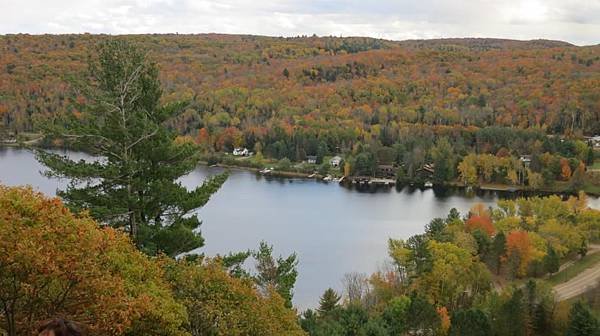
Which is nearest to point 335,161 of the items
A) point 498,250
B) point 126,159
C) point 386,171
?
point 386,171

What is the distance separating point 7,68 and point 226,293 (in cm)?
7088

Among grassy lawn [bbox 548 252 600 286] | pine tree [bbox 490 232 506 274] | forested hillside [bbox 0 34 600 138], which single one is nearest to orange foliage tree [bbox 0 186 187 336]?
pine tree [bbox 490 232 506 274]

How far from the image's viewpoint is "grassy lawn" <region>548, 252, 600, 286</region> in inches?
694

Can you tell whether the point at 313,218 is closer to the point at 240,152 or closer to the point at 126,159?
the point at 240,152

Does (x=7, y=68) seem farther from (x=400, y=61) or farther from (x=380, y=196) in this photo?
(x=380, y=196)

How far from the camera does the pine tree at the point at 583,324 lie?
1180 cm

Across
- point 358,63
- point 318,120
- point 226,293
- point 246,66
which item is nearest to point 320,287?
point 226,293

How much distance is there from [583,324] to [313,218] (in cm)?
1589

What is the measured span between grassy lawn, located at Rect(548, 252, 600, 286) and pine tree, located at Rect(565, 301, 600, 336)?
5381 millimetres

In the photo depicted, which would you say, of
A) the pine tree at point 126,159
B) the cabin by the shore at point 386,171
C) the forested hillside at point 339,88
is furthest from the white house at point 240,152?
the pine tree at point 126,159

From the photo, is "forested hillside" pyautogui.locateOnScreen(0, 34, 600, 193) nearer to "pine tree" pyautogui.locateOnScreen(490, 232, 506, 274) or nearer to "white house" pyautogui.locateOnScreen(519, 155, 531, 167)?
"white house" pyautogui.locateOnScreen(519, 155, 531, 167)

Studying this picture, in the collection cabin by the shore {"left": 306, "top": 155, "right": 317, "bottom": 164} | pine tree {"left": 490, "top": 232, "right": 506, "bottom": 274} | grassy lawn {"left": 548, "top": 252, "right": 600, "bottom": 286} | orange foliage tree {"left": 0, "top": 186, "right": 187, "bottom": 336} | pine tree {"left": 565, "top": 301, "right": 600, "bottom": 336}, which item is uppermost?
orange foliage tree {"left": 0, "top": 186, "right": 187, "bottom": 336}

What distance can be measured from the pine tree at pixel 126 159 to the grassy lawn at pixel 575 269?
42.6 feet

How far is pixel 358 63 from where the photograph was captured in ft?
221
